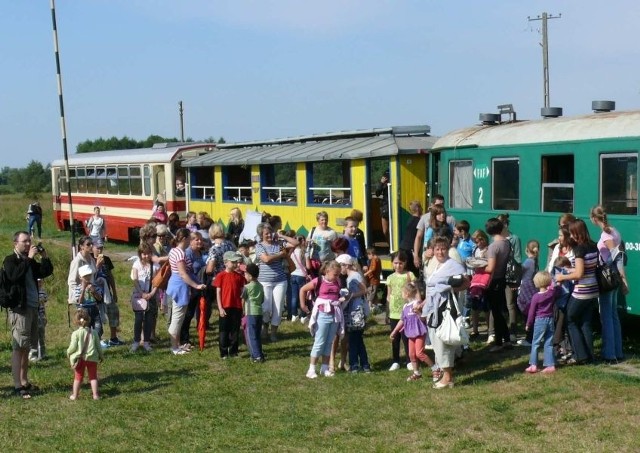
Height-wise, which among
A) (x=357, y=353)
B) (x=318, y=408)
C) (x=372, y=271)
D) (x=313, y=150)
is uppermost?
(x=313, y=150)

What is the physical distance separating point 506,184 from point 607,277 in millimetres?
3490

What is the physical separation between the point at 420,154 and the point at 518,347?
18.5ft

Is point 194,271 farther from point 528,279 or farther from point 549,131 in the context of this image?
point 549,131

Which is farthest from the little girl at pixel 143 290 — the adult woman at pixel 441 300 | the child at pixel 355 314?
the adult woman at pixel 441 300

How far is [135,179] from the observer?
29359mm

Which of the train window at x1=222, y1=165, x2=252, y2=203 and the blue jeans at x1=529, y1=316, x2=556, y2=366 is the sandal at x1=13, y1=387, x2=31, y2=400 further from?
the train window at x1=222, y1=165, x2=252, y2=203

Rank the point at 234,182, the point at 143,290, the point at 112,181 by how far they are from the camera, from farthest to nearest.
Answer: the point at 112,181, the point at 234,182, the point at 143,290


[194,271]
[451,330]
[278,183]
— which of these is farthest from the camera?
[278,183]

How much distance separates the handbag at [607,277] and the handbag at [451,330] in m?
1.68

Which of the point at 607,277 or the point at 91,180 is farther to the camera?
the point at 91,180

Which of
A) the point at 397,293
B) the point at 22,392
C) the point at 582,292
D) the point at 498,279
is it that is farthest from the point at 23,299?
the point at 582,292

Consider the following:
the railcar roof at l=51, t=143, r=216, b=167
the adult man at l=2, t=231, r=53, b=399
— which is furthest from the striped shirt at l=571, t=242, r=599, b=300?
the railcar roof at l=51, t=143, r=216, b=167

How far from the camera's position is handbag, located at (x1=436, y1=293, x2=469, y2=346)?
1055 centimetres

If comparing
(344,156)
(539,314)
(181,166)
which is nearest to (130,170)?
(181,166)
